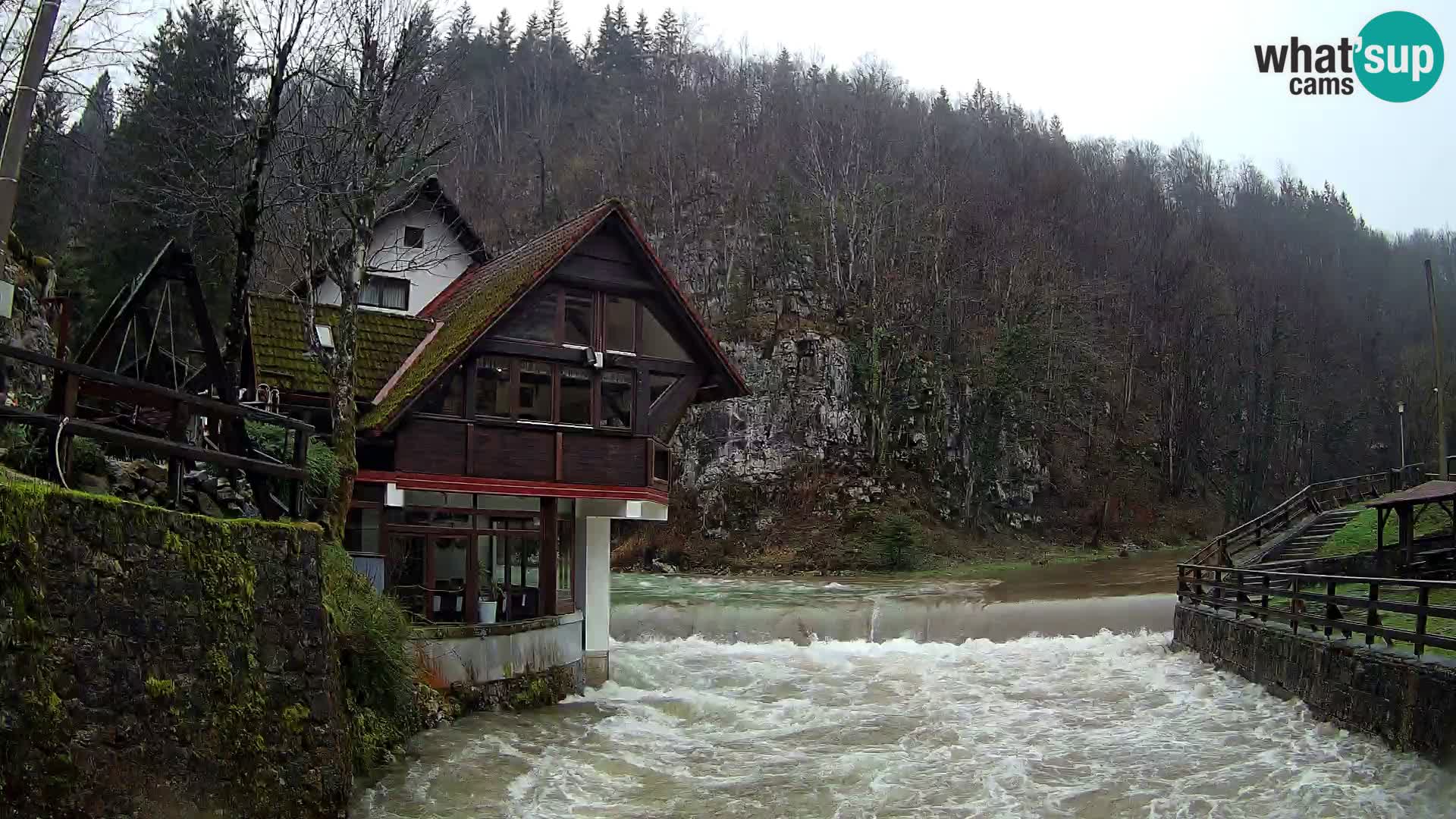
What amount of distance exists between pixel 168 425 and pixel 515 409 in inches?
355

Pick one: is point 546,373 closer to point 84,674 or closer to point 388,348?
point 388,348

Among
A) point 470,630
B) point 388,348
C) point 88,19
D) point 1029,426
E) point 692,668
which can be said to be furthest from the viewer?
point 1029,426

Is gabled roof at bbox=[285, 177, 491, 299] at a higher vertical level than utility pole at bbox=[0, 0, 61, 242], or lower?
higher

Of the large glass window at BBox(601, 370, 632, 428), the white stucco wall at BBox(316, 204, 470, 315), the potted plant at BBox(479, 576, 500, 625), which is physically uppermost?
the white stucco wall at BBox(316, 204, 470, 315)

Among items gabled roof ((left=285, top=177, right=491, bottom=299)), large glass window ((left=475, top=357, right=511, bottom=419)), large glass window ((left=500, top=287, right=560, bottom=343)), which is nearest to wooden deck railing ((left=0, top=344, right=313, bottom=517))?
large glass window ((left=475, top=357, right=511, bottom=419))

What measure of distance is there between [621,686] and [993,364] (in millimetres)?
43035

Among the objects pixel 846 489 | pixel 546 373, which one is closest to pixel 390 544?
pixel 546 373

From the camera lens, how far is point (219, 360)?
46.9ft

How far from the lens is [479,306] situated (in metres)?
20.9

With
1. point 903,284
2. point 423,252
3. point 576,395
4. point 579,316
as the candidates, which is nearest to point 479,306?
point 579,316

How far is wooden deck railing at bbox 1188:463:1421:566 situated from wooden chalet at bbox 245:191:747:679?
20290mm

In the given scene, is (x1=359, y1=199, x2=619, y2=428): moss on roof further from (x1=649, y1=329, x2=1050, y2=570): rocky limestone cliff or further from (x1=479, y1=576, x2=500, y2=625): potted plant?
(x1=649, y1=329, x2=1050, y2=570): rocky limestone cliff

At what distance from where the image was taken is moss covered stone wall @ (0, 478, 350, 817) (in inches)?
305

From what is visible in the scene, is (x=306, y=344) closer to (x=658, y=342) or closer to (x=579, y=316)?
(x=579, y=316)
